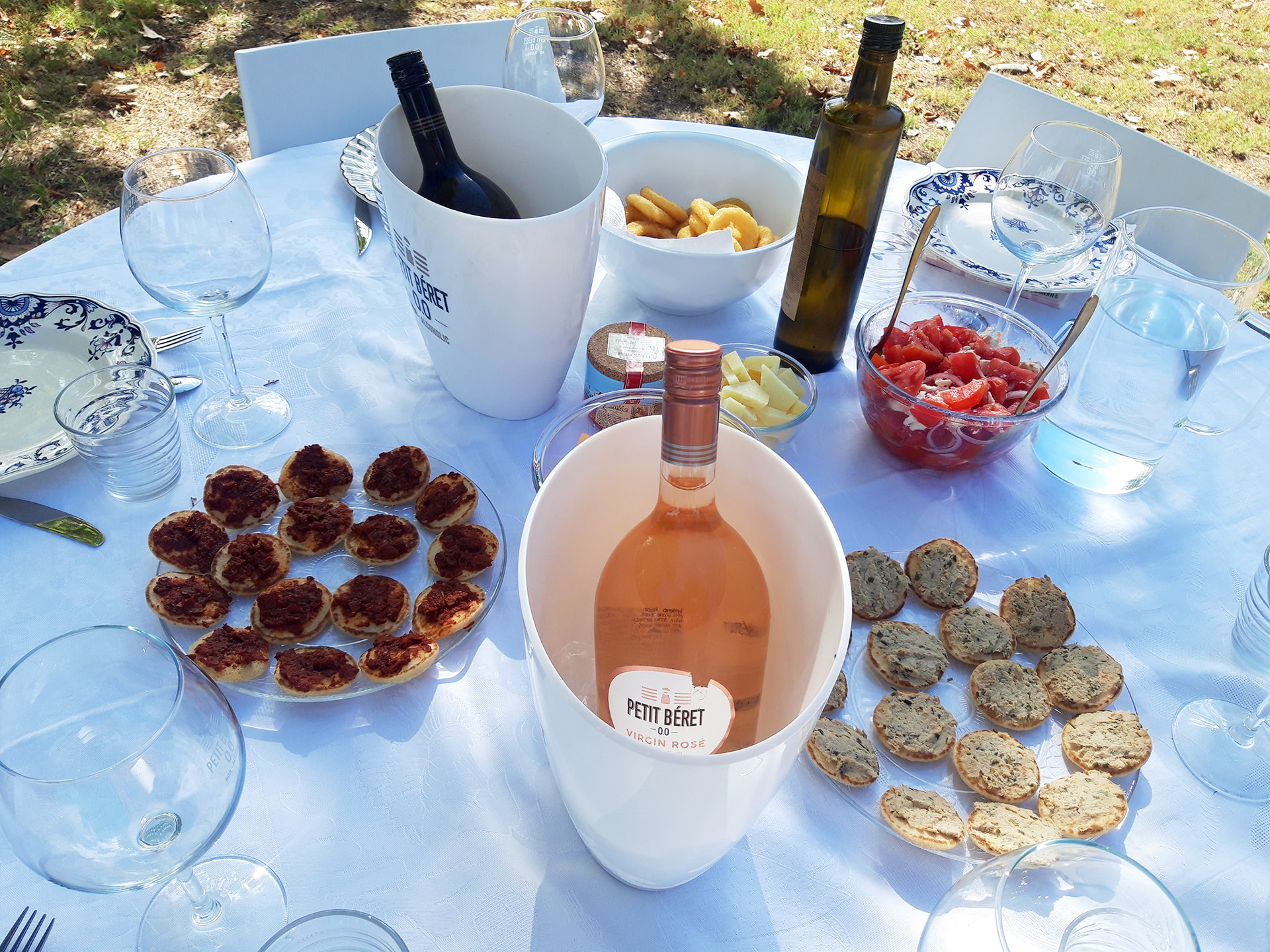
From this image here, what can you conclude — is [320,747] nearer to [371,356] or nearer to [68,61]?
[371,356]

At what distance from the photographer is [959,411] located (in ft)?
3.05

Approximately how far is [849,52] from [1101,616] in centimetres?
366

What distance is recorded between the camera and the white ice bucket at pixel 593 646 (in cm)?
47

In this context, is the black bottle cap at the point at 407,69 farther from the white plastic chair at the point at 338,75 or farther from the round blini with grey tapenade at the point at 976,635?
the round blini with grey tapenade at the point at 976,635

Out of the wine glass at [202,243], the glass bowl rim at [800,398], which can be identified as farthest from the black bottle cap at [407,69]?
the glass bowl rim at [800,398]

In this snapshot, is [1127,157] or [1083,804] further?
[1127,157]

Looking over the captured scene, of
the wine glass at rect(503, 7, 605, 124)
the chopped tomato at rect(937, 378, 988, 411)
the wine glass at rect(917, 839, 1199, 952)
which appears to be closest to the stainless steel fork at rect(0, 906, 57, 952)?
the wine glass at rect(917, 839, 1199, 952)

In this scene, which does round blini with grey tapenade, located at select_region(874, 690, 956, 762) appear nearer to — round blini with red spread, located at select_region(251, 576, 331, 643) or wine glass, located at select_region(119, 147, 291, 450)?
round blini with red spread, located at select_region(251, 576, 331, 643)

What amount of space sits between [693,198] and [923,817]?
36.2 inches

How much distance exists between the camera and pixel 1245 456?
1.06m

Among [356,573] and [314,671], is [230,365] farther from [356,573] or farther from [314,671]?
[314,671]

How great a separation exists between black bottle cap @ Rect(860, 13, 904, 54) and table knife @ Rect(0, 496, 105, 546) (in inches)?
36.1

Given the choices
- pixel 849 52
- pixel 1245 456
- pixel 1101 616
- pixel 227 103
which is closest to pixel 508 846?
pixel 1101 616

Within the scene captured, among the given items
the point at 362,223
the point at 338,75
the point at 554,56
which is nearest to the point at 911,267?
the point at 554,56
